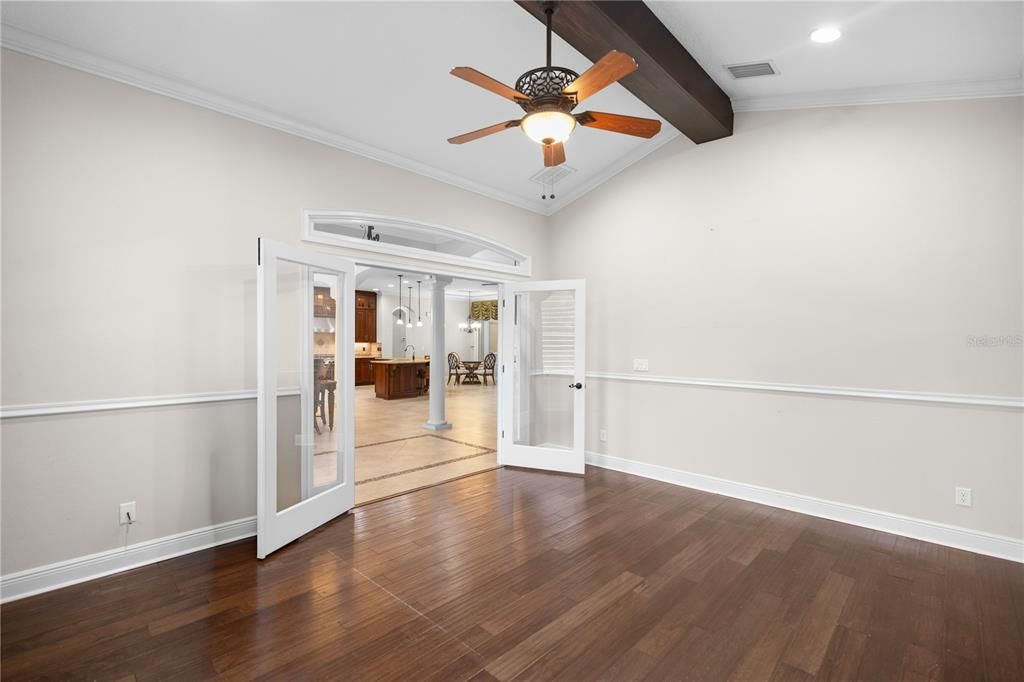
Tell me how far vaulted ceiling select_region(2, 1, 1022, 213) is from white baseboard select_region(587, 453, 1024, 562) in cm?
300

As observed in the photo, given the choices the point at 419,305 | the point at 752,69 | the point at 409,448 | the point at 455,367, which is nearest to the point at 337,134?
the point at 752,69

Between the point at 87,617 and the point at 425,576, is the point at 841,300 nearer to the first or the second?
the point at 425,576

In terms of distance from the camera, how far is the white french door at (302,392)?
3.05 meters

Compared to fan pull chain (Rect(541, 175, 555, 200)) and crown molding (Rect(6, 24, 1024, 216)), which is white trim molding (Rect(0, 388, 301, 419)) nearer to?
crown molding (Rect(6, 24, 1024, 216))

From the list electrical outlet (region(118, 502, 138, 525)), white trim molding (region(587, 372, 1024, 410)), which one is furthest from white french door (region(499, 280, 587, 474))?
electrical outlet (region(118, 502, 138, 525))

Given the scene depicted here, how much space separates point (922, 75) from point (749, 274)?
5.60ft

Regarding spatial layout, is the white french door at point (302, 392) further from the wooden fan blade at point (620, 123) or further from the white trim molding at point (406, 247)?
the wooden fan blade at point (620, 123)

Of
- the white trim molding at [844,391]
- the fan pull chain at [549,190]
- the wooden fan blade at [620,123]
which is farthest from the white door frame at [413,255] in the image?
A: the wooden fan blade at [620,123]

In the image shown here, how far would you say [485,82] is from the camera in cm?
228

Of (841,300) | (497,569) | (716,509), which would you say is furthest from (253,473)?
(841,300)

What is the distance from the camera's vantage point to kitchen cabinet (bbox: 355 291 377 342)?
13.9 metres

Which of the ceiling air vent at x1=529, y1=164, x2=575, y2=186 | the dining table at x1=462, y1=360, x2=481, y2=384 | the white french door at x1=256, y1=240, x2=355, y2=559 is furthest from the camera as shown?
the dining table at x1=462, y1=360, x2=481, y2=384

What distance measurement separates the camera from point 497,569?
293 centimetres

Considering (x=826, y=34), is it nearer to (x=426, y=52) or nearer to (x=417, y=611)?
(x=426, y=52)
